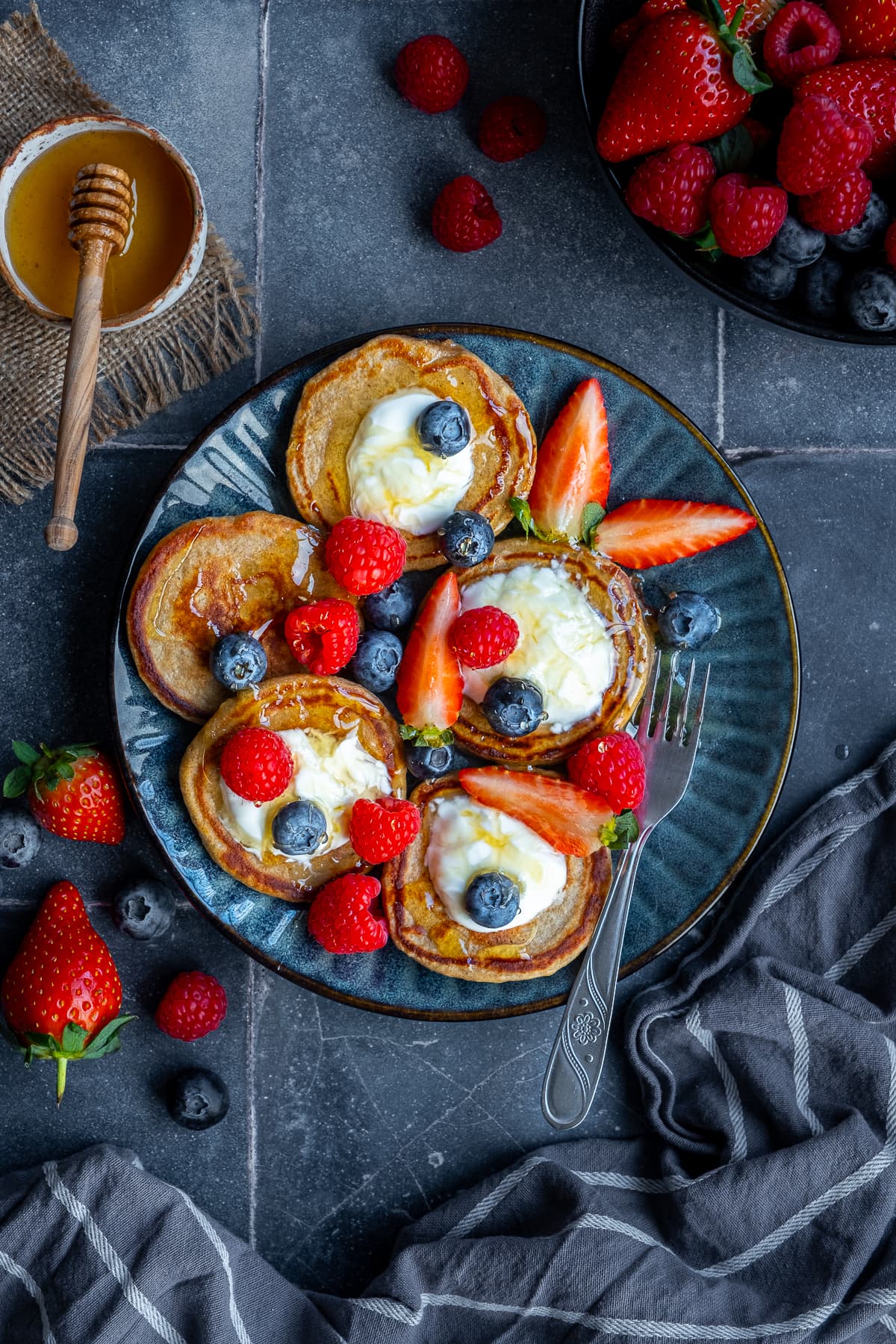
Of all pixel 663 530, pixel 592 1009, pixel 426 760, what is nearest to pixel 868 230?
pixel 663 530

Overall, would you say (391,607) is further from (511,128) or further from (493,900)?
(511,128)

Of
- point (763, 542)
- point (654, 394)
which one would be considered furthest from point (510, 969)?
point (654, 394)

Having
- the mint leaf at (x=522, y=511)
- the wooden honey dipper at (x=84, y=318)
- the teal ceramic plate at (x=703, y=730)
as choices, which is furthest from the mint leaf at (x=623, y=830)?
the wooden honey dipper at (x=84, y=318)

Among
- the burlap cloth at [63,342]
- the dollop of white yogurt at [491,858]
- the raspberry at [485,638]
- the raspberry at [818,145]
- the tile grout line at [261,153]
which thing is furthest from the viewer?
the tile grout line at [261,153]

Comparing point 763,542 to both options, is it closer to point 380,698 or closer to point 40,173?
point 380,698

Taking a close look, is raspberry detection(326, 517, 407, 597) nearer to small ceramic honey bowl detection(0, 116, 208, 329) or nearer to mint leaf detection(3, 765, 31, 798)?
small ceramic honey bowl detection(0, 116, 208, 329)

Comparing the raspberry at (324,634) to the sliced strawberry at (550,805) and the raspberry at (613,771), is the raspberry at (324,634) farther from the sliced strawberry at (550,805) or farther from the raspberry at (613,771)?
the raspberry at (613,771)
